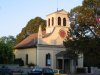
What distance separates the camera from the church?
65.6 metres

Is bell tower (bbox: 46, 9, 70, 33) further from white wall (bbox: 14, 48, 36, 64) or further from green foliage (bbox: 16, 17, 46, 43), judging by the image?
green foliage (bbox: 16, 17, 46, 43)

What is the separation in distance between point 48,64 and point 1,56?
10.3 meters

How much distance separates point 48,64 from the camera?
2601 inches

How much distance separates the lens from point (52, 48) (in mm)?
66562

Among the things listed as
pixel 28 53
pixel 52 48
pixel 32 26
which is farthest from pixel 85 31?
pixel 32 26

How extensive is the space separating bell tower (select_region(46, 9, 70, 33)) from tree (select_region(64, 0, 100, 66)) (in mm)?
14657

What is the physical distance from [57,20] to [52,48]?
6.56 meters

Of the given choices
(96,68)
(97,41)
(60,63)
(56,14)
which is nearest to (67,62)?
(60,63)

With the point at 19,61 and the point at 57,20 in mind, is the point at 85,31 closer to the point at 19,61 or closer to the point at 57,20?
the point at 57,20

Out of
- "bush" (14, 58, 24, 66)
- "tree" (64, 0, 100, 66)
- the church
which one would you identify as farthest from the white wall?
"tree" (64, 0, 100, 66)

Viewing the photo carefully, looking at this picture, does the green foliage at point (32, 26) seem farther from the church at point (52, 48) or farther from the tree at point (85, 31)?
the tree at point (85, 31)

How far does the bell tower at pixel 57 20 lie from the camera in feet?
225

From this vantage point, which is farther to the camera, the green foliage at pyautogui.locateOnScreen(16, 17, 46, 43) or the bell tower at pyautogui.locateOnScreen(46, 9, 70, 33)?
the green foliage at pyautogui.locateOnScreen(16, 17, 46, 43)

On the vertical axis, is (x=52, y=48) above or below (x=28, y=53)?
above
